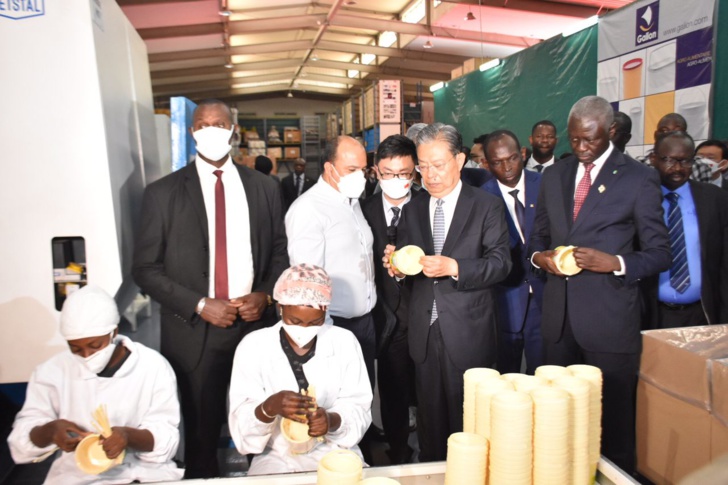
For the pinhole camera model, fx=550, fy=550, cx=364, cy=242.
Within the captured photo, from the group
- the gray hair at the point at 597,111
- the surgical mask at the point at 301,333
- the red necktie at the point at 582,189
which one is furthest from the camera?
the red necktie at the point at 582,189

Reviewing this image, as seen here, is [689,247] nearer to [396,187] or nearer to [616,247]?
[616,247]

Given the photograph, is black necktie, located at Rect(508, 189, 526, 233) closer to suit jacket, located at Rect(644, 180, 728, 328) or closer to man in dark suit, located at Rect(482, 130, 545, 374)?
man in dark suit, located at Rect(482, 130, 545, 374)

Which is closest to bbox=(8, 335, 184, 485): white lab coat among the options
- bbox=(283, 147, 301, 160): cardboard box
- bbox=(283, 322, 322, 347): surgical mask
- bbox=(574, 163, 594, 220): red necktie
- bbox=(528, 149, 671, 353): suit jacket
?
bbox=(283, 322, 322, 347): surgical mask

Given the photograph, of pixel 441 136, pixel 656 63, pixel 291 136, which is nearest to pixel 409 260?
pixel 441 136

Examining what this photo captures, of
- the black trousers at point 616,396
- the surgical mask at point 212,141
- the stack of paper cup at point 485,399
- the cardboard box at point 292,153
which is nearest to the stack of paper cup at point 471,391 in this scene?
the stack of paper cup at point 485,399

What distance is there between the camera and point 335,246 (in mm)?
2744

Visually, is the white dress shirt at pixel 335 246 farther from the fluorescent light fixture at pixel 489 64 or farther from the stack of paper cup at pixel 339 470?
the fluorescent light fixture at pixel 489 64

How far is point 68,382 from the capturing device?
81.7 inches

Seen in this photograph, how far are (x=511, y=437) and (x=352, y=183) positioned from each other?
1.82 m

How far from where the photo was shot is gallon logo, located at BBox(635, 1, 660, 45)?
19.6 feet

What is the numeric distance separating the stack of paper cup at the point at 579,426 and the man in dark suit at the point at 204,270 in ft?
5.43

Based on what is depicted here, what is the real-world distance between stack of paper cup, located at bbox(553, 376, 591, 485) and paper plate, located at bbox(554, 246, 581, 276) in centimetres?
111

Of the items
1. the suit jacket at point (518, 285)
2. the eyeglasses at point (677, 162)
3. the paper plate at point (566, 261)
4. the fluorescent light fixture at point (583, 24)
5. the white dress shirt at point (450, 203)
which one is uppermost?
the fluorescent light fixture at point (583, 24)

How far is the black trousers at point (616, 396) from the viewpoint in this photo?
99.3 inches
